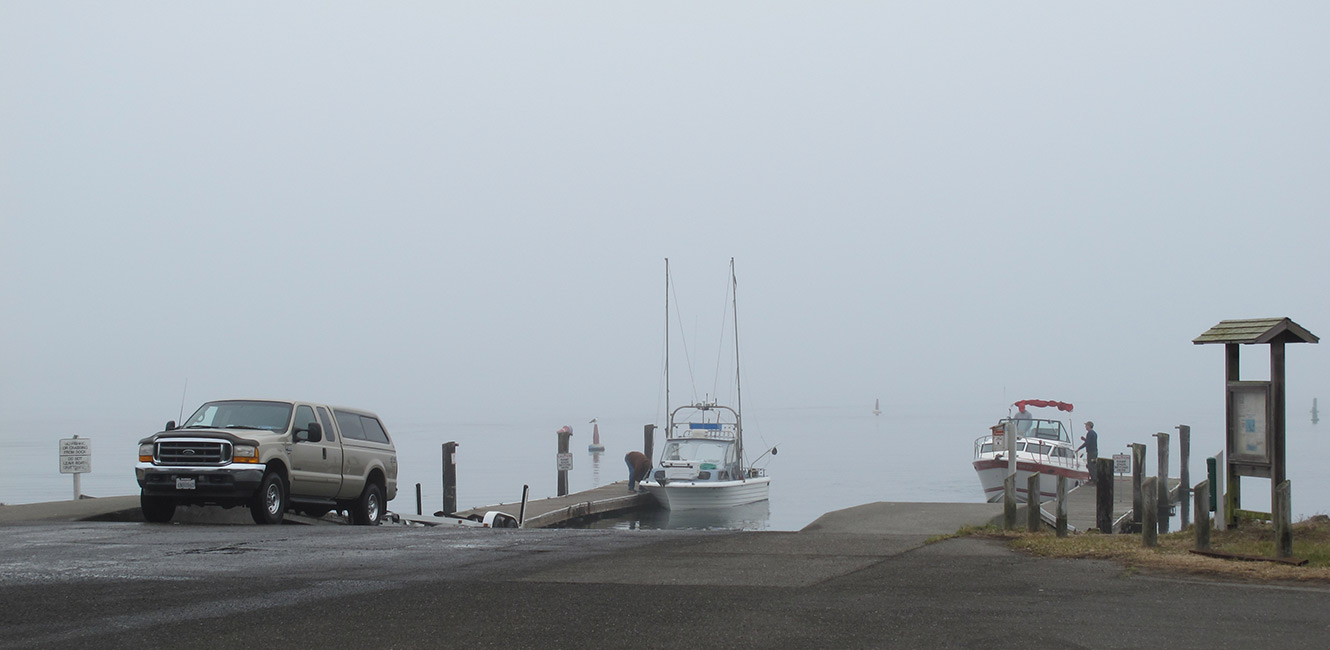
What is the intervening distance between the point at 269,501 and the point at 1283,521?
13.1 m

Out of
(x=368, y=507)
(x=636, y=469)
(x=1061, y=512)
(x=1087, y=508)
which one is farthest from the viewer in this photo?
(x=636, y=469)

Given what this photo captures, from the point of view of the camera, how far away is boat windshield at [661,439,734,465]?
131ft

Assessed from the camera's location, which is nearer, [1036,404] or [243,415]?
[243,415]

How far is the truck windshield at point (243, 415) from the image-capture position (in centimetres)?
1859

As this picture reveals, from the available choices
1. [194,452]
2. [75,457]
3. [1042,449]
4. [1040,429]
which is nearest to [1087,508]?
[1042,449]

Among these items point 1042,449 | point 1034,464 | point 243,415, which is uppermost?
point 243,415

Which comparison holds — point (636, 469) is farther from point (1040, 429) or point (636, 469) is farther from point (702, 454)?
point (1040, 429)

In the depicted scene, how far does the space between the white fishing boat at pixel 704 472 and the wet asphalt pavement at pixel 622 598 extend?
23.4 metres

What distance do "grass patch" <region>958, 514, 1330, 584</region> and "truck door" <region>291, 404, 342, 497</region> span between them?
964cm

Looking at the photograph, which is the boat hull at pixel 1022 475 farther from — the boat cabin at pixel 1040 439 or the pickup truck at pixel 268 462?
the pickup truck at pixel 268 462

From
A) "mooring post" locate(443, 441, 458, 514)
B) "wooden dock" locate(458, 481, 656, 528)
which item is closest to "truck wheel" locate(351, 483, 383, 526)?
"wooden dock" locate(458, 481, 656, 528)

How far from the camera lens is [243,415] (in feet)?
61.7

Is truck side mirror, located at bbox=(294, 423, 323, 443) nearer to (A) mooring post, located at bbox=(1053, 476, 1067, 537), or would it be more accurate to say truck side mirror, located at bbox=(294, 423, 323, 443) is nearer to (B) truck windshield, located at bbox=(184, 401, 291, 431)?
(B) truck windshield, located at bbox=(184, 401, 291, 431)

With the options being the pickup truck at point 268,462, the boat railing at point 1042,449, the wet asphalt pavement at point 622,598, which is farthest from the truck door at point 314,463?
the boat railing at point 1042,449
